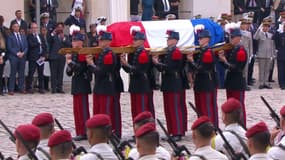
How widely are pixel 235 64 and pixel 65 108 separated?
5.08m

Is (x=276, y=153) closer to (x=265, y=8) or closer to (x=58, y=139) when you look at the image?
(x=58, y=139)

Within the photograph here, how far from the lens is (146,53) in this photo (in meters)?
14.2

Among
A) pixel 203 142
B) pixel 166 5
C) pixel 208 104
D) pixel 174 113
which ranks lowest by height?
pixel 174 113

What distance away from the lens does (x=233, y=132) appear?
31.6 ft

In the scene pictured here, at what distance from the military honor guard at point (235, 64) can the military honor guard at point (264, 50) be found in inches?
323

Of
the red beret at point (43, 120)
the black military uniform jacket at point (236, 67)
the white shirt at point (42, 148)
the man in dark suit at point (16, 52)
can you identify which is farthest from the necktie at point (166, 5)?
the white shirt at point (42, 148)

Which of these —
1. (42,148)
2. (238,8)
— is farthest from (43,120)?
(238,8)

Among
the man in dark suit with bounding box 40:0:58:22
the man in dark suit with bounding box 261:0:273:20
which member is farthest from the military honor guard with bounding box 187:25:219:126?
the man in dark suit with bounding box 261:0:273:20

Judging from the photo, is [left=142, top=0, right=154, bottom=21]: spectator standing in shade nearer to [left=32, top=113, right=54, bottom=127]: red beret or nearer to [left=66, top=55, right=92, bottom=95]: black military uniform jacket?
[left=66, top=55, right=92, bottom=95]: black military uniform jacket

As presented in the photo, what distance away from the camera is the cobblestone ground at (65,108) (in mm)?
15969

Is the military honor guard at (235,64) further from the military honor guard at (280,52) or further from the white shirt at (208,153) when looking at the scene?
the military honor guard at (280,52)

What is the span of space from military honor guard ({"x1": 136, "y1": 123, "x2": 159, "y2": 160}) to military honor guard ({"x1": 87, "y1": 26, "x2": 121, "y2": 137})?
5.66 meters

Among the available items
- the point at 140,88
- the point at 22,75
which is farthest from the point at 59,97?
the point at 140,88

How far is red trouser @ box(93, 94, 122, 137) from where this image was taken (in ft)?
46.9
